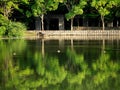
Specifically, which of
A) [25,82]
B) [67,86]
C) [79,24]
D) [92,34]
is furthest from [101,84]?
[79,24]

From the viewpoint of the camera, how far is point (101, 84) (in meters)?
18.5

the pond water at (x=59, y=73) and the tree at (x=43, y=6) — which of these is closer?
the pond water at (x=59, y=73)

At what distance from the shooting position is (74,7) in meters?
74.1

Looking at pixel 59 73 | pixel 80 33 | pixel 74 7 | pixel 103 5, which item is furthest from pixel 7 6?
pixel 59 73

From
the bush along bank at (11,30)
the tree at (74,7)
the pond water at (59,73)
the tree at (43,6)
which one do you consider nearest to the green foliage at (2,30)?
the bush along bank at (11,30)

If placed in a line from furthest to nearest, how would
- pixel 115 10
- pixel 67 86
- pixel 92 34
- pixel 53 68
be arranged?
pixel 115 10 < pixel 92 34 < pixel 53 68 < pixel 67 86

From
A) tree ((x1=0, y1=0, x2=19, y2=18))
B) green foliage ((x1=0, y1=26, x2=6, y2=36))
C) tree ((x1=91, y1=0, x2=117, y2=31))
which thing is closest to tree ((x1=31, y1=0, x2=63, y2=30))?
tree ((x1=0, y1=0, x2=19, y2=18))

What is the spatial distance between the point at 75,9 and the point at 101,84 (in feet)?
180

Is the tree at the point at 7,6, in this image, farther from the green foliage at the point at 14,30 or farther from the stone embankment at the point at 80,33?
the green foliage at the point at 14,30

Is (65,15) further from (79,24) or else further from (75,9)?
(79,24)

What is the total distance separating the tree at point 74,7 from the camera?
7288 centimetres

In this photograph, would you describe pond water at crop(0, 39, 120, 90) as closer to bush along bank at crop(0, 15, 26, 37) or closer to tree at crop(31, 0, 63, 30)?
bush along bank at crop(0, 15, 26, 37)

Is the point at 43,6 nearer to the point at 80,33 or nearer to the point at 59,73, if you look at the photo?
the point at 80,33

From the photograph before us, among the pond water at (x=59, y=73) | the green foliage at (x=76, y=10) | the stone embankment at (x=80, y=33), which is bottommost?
the stone embankment at (x=80, y=33)
